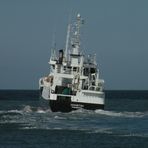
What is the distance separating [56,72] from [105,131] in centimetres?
2265

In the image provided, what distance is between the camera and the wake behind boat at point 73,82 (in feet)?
234

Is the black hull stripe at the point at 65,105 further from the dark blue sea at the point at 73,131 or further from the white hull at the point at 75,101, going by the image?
the dark blue sea at the point at 73,131

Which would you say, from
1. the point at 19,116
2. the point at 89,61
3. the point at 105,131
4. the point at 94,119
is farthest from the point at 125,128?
the point at 89,61

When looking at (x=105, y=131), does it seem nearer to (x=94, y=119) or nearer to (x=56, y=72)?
(x=94, y=119)

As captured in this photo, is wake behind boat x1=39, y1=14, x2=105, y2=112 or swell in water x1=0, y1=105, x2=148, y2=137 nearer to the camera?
swell in water x1=0, y1=105, x2=148, y2=137

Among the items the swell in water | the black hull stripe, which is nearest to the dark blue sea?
the swell in water

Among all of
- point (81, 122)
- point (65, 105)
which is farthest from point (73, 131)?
point (65, 105)

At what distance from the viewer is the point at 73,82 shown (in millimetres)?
73750

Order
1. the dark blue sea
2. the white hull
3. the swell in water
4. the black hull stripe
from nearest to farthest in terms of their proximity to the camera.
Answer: the dark blue sea
the swell in water
the white hull
the black hull stripe

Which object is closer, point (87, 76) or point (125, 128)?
point (125, 128)

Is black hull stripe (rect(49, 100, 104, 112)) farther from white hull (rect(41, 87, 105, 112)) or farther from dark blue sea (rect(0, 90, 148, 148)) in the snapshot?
dark blue sea (rect(0, 90, 148, 148))

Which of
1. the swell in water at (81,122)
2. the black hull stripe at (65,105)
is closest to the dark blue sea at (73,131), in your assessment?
the swell in water at (81,122)

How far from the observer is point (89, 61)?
76125mm

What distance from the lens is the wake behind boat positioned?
71438 millimetres
